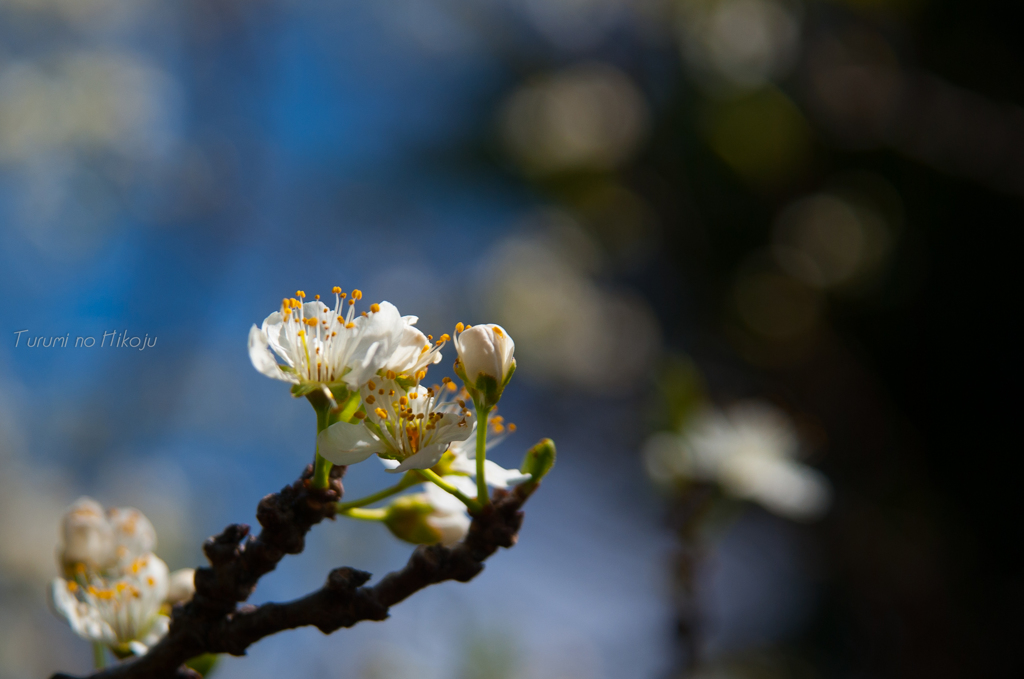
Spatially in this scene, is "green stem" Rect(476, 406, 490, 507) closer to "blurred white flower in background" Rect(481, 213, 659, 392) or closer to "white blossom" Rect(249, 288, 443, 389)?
"white blossom" Rect(249, 288, 443, 389)

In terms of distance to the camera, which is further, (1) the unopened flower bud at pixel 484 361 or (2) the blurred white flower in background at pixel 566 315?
(2) the blurred white flower in background at pixel 566 315

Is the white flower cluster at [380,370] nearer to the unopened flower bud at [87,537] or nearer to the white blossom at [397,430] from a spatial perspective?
the white blossom at [397,430]

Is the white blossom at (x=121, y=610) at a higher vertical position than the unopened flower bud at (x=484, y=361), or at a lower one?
lower

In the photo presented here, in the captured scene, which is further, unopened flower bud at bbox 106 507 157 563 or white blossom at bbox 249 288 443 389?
unopened flower bud at bbox 106 507 157 563

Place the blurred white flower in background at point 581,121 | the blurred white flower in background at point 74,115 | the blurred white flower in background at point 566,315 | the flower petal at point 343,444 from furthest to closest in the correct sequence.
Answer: the blurred white flower in background at point 566,315 < the blurred white flower in background at point 581,121 < the blurred white flower in background at point 74,115 < the flower petal at point 343,444

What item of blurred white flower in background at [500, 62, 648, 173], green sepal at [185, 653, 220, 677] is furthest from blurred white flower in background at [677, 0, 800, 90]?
green sepal at [185, 653, 220, 677]

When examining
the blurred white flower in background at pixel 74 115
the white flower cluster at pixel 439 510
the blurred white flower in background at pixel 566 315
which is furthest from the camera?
the blurred white flower in background at pixel 566 315

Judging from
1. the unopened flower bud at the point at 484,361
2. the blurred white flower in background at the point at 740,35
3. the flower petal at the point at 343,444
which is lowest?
the flower petal at the point at 343,444

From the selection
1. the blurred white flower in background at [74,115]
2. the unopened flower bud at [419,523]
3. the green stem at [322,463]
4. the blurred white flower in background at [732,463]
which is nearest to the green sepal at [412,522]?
the unopened flower bud at [419,523]
